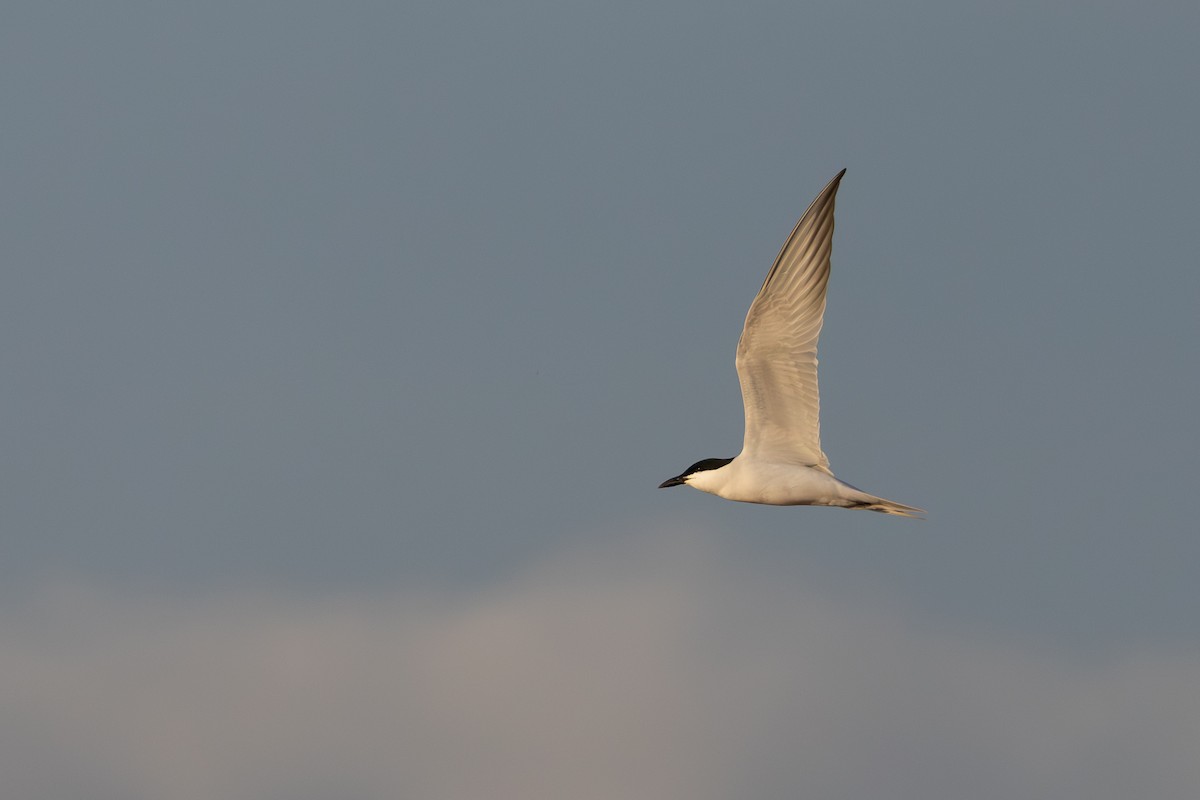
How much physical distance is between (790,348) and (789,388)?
25.7 inches

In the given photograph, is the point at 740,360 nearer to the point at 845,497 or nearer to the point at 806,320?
the point at 806,320

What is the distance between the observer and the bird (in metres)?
22.3

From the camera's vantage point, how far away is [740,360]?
22.9m

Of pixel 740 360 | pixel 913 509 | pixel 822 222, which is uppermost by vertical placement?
pixel 822 222

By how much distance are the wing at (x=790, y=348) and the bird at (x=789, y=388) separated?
0.05 ft

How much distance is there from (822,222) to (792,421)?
3.05m

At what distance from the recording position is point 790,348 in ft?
74.8

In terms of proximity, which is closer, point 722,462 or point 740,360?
point 740,360

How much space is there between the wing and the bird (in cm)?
1

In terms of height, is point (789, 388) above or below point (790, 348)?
below

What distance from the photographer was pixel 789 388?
2312 cm

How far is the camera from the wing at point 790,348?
22281 millimetres

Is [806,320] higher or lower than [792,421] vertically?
higher

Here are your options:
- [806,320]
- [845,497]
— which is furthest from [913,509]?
[806,320]
